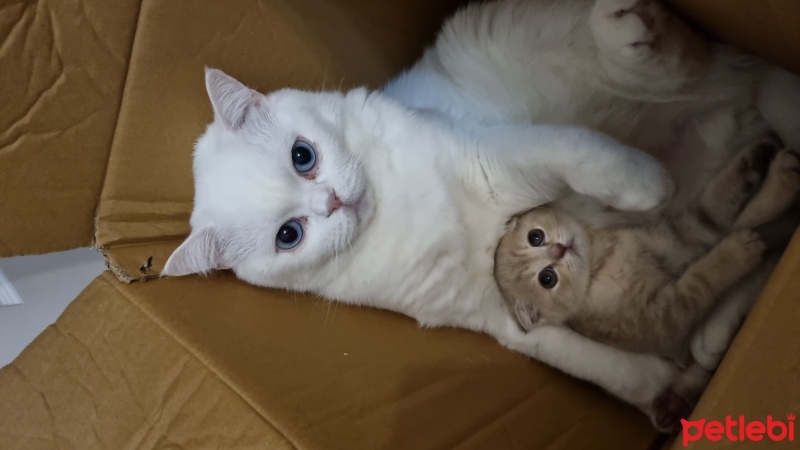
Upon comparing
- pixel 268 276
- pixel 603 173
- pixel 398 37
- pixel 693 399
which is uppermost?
pixel 398 37

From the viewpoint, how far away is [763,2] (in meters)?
0.76

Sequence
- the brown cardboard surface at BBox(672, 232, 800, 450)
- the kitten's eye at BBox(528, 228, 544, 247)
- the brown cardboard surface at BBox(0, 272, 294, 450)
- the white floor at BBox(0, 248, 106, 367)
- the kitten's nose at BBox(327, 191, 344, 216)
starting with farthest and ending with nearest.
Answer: the white floor at BBox(0, 248, 106, 367), the kitten's eye at BBox(528, 228, 544, 247), the kitten's nose at BBox(327, 191, 344, 216), the brown cardboard surface at BBox(0, 272, 294, 450), the brown cardboard surface at BBox(672, 232, 800, 450)

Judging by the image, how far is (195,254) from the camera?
1057 millimetres

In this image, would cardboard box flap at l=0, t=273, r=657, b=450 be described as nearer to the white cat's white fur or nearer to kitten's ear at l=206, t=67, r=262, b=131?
the white cat's white fur

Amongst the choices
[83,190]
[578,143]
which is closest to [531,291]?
[578,143]

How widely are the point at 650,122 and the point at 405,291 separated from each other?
56 cm

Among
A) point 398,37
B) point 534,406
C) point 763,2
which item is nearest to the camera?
point 763,2

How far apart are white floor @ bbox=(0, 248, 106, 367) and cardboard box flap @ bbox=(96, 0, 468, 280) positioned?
9.4 inches

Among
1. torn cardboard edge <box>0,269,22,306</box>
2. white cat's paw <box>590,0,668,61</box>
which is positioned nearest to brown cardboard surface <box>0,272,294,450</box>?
torn cardboard edge <box>0,269,22,306</box>

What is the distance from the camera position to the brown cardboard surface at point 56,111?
3.13ft

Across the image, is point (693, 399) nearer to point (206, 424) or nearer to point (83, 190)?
point (206, 424)

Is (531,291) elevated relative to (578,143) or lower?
lower

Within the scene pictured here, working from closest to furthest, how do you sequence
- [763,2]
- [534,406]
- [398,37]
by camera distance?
[763,2] < [534,406] < [398,37]

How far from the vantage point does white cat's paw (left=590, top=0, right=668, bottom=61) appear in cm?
97
